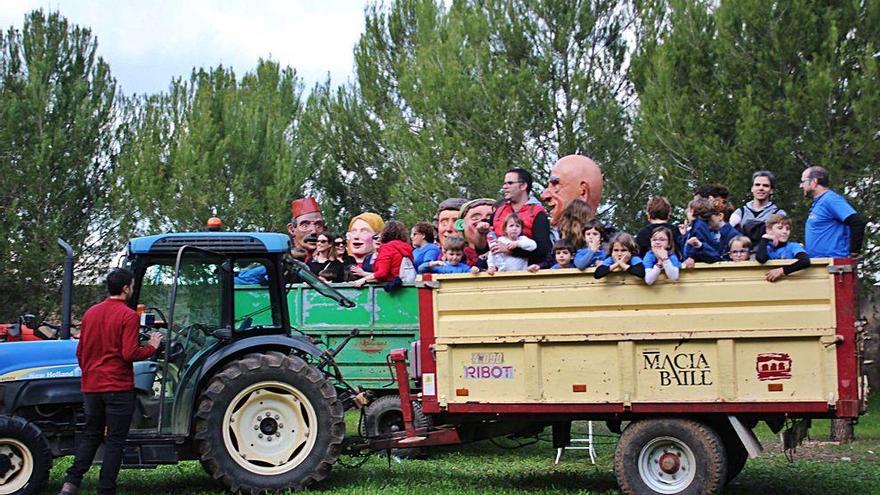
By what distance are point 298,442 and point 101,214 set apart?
61.3 feet

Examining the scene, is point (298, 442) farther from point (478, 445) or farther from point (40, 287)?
point (40, 287)

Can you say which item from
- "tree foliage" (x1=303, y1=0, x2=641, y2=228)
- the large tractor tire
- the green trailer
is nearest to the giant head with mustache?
the green trailer

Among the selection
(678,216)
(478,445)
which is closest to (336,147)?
(678,216)

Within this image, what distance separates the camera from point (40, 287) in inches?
945

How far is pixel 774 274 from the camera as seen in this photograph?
734 cm

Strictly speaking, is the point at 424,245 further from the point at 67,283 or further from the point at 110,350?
the point at 110,350

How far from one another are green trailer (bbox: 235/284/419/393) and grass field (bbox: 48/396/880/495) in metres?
0.86

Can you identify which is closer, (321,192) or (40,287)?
(40,287)

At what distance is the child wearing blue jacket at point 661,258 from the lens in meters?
7.59

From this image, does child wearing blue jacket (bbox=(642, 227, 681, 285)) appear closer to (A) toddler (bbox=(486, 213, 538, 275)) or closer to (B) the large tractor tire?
(A) toddler (bbox=(486, 213, 538, 275))

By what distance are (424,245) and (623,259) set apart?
3897mm

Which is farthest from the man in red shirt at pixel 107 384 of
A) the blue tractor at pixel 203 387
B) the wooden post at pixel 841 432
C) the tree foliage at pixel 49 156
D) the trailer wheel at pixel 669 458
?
the tree foliage at pixel 49 156

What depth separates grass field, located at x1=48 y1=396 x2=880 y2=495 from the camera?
8680mm

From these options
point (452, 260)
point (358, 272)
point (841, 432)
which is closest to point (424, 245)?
point (358, 272)
